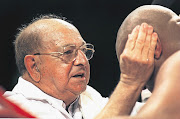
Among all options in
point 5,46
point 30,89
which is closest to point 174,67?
point 30,89

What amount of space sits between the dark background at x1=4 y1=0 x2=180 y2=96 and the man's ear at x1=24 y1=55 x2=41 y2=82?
0.63 meters

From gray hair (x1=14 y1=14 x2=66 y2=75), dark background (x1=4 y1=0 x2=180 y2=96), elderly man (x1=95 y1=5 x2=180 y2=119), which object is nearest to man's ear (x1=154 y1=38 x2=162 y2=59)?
elderly man (x1=95 y1=5 x2=180 y2=119)

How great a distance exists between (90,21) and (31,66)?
3.72ft

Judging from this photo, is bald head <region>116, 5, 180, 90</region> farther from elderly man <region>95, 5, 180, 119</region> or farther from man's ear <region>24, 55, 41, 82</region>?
man's ear <region>24, 55, 41, 82</region>

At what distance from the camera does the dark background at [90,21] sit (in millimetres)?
3000

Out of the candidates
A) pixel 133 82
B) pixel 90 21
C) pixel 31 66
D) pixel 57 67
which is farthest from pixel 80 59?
Answer: pixel 90 21

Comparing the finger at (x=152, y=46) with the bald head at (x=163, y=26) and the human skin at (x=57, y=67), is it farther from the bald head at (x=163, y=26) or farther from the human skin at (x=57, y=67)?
the human skin at (x=57, y=67)

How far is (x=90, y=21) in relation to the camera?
3.35m

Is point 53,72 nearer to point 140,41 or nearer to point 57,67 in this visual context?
point 57,67

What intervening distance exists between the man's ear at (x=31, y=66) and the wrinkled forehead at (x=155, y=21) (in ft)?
2.90

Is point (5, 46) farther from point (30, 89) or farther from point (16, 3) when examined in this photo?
point (30, 89)

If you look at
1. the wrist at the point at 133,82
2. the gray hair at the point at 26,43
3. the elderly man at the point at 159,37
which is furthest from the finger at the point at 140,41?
the gray hair at the point at 26,43

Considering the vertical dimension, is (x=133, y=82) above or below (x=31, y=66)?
above

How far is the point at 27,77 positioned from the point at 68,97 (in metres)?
A: 0.35
